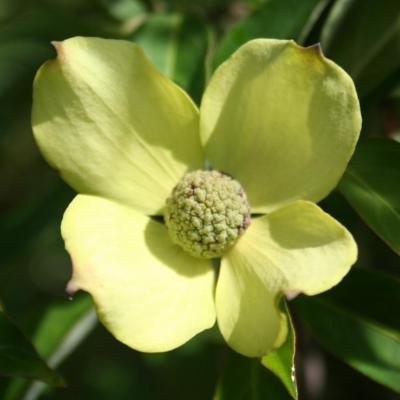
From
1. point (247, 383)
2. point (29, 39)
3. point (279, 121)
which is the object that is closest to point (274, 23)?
point (279, 121)

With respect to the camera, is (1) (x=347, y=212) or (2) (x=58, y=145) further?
(1) (x=347, y=212)

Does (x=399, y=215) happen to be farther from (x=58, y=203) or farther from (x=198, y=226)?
(x=58, y=203)

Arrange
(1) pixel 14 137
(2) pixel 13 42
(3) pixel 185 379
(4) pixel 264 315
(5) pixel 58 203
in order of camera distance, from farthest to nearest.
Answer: (1) pixel 14 137, (3) pixel 185 379, (5) pixel 58 203, (2) pixel 13 42, (4) pixel 264 315

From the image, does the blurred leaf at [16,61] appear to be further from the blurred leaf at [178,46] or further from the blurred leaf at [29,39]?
the blurred leaf at [178,46]

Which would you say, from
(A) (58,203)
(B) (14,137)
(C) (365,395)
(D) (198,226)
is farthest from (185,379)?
(D) (198,226)

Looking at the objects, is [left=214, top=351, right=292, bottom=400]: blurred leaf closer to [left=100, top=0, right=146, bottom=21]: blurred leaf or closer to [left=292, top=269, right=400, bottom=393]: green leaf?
[left=292, top=269, right=400, bottom=393]: green leaf

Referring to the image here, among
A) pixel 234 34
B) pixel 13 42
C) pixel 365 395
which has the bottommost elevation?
pixel 365 395

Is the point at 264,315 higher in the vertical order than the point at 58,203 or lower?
higher
